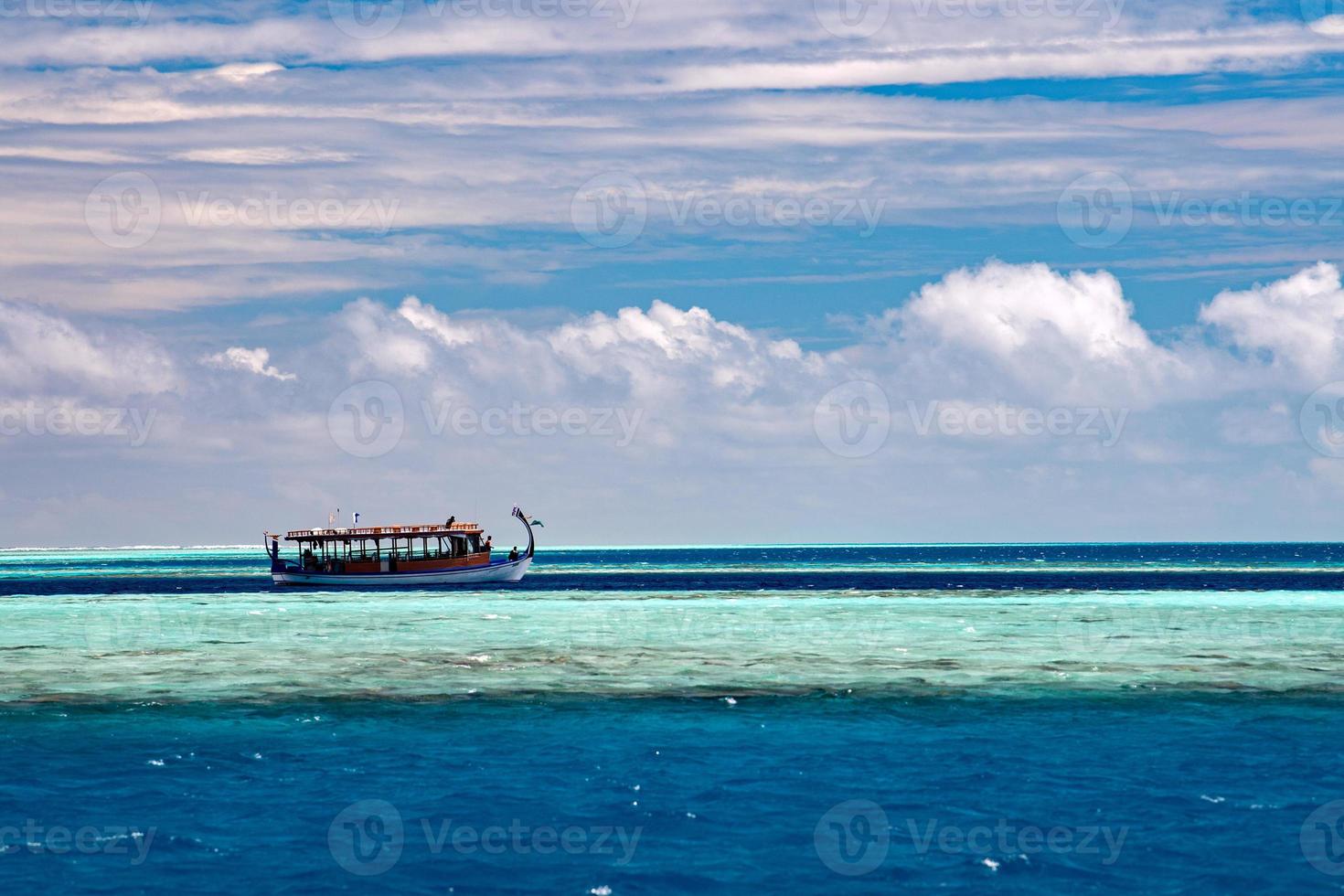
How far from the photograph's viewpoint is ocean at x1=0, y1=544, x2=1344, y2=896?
741 inches

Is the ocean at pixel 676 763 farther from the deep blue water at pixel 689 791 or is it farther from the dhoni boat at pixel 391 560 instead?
the dhoni boat at pixel 391 560

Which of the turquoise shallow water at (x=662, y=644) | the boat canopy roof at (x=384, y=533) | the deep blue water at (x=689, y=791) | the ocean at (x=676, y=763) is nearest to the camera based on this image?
the deep blue water at (x=689, y=791)

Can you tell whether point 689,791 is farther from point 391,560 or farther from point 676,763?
point 391,560

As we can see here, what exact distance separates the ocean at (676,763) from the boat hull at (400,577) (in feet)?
165

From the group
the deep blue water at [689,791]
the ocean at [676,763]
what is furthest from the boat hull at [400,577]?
the deep blue water at [689,791]

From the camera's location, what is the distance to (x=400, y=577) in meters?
103

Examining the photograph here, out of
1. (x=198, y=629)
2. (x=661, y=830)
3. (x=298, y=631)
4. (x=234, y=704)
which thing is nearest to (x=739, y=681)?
(x=234, y=704)

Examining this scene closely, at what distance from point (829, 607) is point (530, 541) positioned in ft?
146

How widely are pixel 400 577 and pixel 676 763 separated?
80651 millimetres

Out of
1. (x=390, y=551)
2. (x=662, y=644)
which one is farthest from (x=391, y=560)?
(x=662, y=644)

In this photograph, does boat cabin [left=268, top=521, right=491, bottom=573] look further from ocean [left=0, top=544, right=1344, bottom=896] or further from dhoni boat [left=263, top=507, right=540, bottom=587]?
ocean [left=0, top=544, right=1344, bottom=896]

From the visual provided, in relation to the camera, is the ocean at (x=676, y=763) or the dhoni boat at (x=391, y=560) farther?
the dhoni boat at (x=391, y=560)

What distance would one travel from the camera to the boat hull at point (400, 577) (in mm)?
103125

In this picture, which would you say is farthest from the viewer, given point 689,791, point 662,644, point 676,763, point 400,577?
point 400,577
